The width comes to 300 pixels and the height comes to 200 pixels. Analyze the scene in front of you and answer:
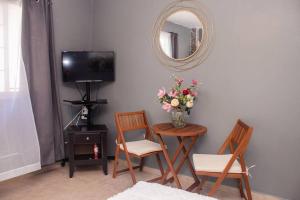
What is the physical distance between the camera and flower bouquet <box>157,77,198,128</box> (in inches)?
105

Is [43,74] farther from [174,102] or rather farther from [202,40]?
[202,40]

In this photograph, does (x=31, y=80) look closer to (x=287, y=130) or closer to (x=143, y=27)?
(x=143, y=27)

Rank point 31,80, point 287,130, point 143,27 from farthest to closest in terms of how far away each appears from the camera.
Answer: point 143,27 < point 31,80 < point 287,130

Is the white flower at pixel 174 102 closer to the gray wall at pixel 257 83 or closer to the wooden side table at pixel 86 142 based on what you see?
the gray wall at pixel 257 83

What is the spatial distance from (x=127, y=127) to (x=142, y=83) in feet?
2.04

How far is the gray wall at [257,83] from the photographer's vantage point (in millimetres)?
2369

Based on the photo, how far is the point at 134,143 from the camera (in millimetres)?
3020

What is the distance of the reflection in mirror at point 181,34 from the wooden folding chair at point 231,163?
3.22 feet

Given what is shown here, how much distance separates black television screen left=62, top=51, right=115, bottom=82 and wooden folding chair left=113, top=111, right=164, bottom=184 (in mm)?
705

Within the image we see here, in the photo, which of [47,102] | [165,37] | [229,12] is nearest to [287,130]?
[229,12]

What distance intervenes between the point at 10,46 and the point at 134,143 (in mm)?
1696

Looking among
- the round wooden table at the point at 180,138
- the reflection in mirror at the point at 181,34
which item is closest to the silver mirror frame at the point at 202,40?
the reflection in mirror at the point at 181,34

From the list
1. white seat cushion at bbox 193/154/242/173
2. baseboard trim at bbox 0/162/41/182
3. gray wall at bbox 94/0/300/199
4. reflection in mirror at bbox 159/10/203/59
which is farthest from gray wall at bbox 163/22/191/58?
baseboard trim at bbox 0/162/41/182

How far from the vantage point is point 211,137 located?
2828 millimetres
